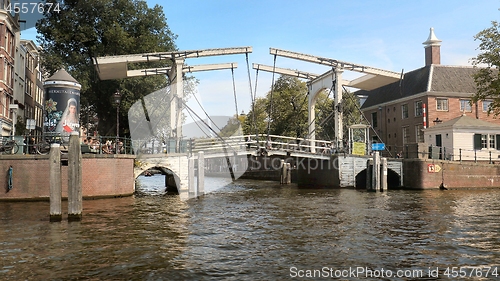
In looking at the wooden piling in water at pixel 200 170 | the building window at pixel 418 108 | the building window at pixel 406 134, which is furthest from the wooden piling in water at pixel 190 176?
the building window at pixel 406 134

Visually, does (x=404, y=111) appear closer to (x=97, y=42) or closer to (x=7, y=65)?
(x=97, y=42)

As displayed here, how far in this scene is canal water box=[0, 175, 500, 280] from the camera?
7102mm

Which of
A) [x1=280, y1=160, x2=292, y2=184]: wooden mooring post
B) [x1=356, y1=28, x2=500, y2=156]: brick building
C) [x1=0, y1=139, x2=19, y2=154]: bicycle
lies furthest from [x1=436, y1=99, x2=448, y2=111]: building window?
[x1=0, y1=139, x2=19, y2=154]: bicycle

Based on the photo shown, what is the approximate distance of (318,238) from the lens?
9.84 m

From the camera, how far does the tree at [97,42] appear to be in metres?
27.6

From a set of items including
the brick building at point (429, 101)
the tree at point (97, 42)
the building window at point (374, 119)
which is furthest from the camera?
the building window at point (374, 119)

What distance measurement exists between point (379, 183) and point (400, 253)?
15.8 metres

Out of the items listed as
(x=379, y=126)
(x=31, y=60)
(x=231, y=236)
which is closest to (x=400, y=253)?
(x=231, y=236)

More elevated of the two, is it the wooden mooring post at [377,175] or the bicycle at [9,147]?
the bicycle at [9,147]

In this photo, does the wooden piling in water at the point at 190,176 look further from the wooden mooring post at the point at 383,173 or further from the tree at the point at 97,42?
the wooden mooring post at the point at 383,173

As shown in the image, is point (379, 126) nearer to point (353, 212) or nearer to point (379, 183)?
point (379, 183)

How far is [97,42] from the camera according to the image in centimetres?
2875

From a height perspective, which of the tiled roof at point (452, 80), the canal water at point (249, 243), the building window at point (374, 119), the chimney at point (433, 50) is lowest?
the canal water at point (249, 243)

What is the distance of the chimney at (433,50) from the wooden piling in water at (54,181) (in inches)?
1390
